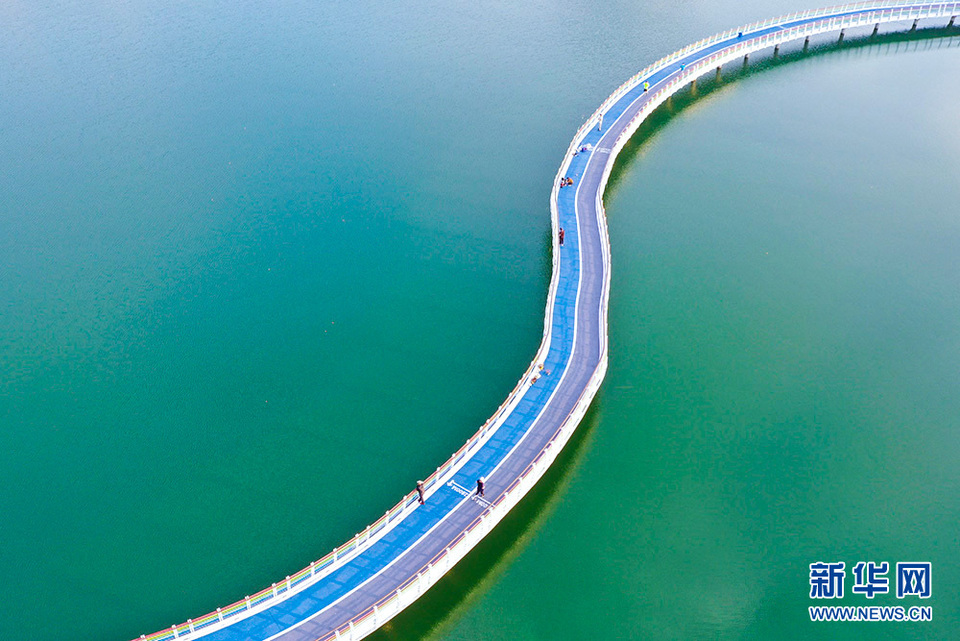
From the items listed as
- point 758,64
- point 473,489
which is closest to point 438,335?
point 473,489

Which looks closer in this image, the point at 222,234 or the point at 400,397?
the point at 400,397

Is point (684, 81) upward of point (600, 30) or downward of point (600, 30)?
downward

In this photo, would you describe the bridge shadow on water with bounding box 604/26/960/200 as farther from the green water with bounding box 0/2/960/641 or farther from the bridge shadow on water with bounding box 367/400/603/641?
the bridge shadow on water with bounding box 367/400/603/641

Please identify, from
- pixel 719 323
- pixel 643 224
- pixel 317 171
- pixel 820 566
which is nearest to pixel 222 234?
pixel 317 171

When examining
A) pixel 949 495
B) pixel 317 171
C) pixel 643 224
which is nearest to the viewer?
pixel 949 495

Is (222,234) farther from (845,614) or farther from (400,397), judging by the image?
(845,614)

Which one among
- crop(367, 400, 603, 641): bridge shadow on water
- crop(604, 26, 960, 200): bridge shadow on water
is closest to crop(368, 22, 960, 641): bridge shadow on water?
crop(367, 400, 603, 641): bridge shadow on water
